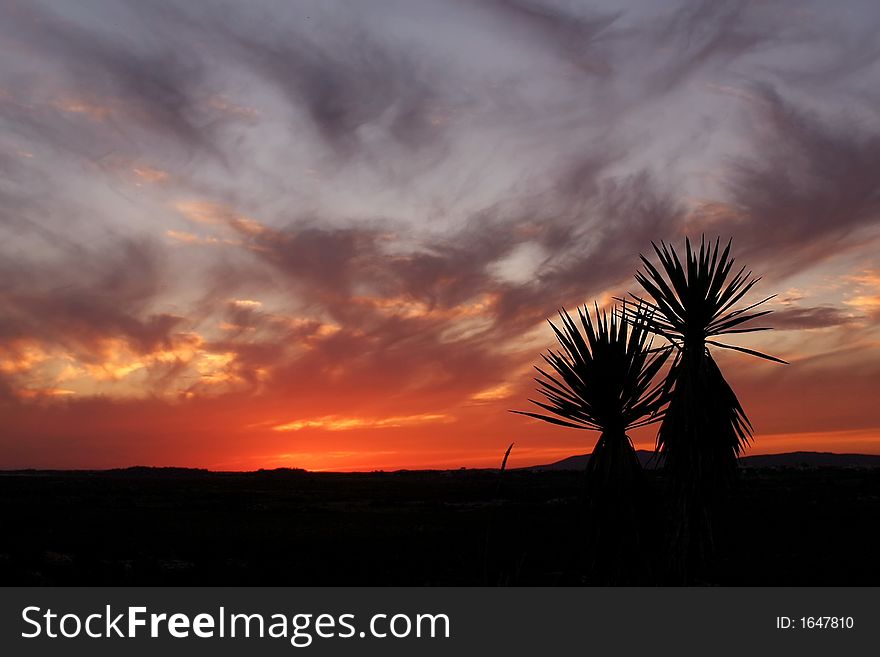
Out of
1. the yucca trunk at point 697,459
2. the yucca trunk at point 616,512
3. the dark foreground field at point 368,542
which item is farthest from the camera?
the dark foreground field at point 368,542

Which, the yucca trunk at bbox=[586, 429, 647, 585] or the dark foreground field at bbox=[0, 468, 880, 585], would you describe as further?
the dark foreground field at bbox=[0, 468, 880, 585]

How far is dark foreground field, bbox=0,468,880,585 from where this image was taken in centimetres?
2344

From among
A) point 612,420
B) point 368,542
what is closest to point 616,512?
point 612,420

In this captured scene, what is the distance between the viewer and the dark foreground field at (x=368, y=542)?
23438mm

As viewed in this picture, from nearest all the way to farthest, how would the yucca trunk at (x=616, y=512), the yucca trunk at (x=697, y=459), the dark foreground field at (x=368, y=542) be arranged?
the yucca trunk at (x=616, y=512), the yucca trunk at (x=697, y=459), the dark foreground field at (x=368, y=542)

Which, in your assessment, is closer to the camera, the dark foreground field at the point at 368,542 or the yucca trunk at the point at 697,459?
the yucca trunk at the point at 697,459

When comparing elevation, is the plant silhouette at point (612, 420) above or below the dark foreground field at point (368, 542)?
above

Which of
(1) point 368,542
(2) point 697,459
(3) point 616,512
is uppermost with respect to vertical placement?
(2) point 697,459

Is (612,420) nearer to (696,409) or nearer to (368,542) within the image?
(696,409)

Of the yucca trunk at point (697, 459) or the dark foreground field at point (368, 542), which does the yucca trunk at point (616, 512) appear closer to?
the dark foreground field at point (368, 542)

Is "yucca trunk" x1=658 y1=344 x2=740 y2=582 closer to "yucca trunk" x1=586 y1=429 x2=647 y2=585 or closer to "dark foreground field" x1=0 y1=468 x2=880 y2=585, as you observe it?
"dark foreground field" x1=0 y1=468 x2=880 y2=585

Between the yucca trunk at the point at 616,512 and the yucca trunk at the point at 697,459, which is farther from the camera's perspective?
the yucca trunk at the point at 697,459

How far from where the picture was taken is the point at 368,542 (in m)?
34.1
